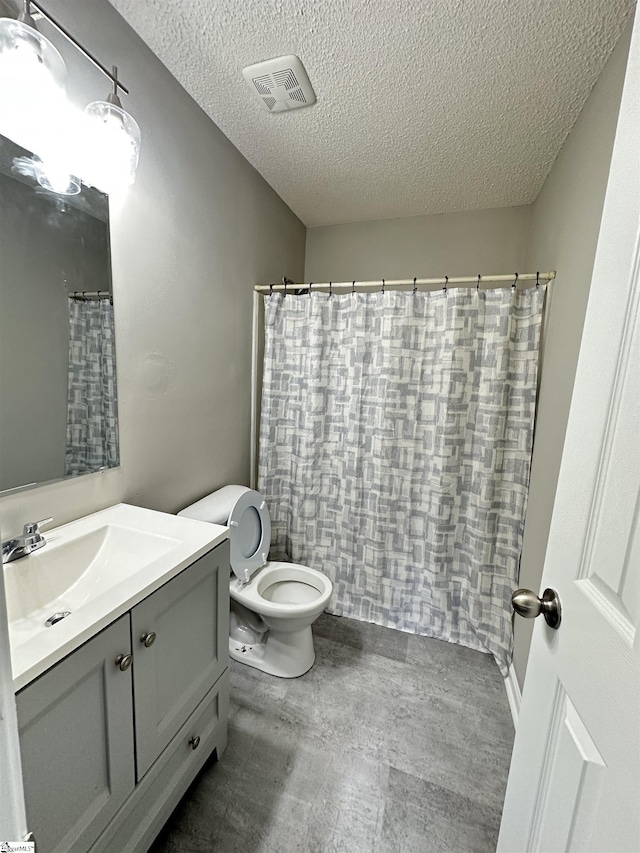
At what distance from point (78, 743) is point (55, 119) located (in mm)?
1519

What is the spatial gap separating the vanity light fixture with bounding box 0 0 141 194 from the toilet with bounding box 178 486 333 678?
1214mm

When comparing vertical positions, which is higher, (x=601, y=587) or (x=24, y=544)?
(x=601, y=587)

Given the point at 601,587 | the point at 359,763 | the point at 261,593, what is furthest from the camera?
the point at 261,593

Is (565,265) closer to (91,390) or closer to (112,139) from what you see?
(112,139)

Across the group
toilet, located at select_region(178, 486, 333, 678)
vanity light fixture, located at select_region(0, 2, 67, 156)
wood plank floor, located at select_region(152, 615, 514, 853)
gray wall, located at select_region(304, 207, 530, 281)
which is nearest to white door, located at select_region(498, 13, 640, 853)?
wood plank floor, located at select_region(152, 615, 514, 853)

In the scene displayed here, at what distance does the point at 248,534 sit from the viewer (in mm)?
1741

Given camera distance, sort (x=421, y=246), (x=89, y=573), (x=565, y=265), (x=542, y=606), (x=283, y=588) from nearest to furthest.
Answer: (x=542, y=606) → (x=89, y=573) → (x=565, y=265) → (x=283, y=588) → (x=421, y=246)

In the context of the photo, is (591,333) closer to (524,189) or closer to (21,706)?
(21,706)

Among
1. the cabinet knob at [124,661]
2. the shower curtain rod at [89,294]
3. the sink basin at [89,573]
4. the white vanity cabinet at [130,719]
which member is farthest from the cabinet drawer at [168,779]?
the shower curtain rod at [89,294]

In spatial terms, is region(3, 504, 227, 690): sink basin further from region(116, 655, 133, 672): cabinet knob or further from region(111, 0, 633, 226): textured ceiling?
region(111, 0, 633, 226): textured ceiling

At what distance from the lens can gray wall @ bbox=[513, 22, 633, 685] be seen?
1.15 meters

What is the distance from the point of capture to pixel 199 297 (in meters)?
1.60

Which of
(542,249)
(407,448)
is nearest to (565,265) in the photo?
(542,249)

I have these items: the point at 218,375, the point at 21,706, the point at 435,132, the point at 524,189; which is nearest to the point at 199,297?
the point at 218,375
